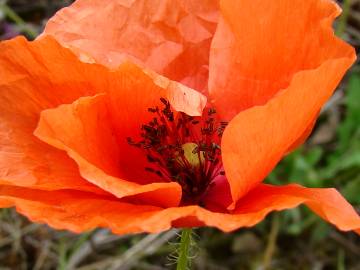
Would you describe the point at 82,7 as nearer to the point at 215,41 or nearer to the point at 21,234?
the point at 215,41

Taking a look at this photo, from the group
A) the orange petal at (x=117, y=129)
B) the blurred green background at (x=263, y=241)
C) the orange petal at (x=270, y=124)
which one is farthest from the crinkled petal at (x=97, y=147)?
the blurred green background at (x=263, y=241)

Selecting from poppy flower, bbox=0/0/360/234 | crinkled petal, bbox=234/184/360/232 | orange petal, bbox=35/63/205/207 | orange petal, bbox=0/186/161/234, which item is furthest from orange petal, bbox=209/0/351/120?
orange petal, bbox=0/186/161/234

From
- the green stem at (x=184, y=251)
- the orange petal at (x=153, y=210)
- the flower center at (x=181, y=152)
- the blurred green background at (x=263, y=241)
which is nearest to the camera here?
the orange petal at (x=153, y=210)

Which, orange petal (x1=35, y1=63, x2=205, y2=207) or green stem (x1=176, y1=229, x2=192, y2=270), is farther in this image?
green stem (x1=176, y1=229, x2=192, y2=270)

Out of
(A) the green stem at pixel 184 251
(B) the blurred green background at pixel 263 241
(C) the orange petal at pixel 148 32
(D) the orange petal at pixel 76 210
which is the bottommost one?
(B) the blurred green background at pixel 263 241

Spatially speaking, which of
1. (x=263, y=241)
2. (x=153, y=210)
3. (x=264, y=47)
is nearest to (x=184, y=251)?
(x=153, y=210)

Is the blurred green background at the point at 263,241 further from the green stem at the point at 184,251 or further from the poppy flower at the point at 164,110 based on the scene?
the green stem at the point at 184,251

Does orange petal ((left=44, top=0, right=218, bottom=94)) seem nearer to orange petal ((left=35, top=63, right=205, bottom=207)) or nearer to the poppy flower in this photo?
the poppy flower

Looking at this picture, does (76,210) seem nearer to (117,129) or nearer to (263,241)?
(117,129)
